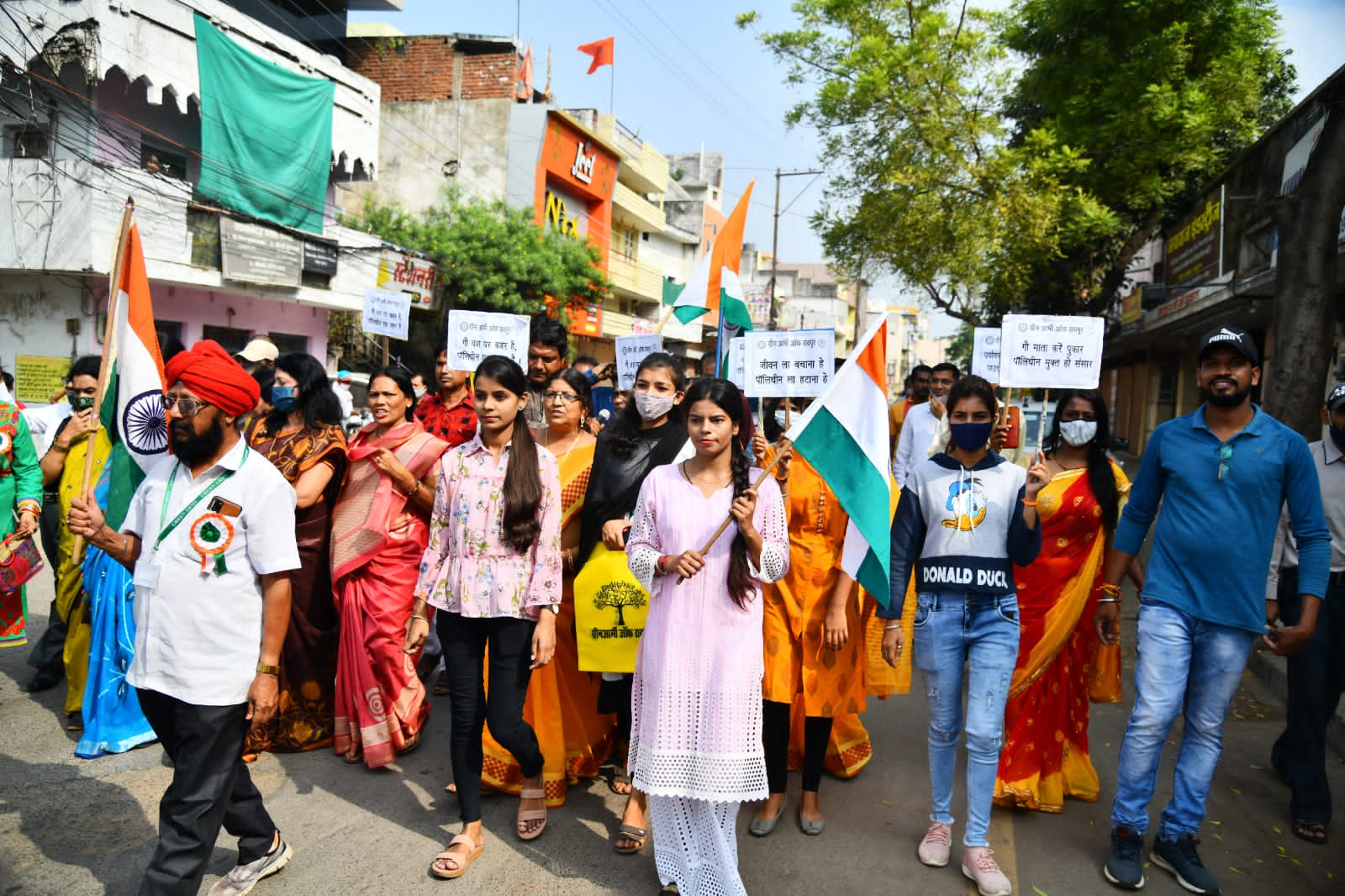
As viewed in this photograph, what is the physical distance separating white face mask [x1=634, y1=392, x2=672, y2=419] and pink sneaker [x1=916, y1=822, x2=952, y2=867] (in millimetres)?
1980

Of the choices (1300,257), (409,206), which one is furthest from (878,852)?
(409,206)

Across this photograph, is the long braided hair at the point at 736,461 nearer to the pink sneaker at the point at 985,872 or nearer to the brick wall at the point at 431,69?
the pink sneaker at the point at 985,872

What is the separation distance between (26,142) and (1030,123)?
51.3 ft

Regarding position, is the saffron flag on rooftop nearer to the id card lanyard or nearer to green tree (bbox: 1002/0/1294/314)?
green tree (bbox: 1002/0/1294/314)

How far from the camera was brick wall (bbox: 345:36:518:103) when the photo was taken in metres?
27.2

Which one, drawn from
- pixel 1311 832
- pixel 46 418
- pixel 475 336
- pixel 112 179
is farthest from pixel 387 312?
pixel 112 179

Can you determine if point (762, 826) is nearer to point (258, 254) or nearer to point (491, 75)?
point (258, 254)

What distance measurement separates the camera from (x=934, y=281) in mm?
15102

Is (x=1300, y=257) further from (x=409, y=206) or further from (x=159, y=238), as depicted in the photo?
(x=409, y=206)

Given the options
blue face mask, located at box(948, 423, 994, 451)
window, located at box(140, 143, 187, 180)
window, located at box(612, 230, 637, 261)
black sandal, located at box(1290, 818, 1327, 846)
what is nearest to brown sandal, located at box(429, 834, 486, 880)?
blue face mask, located at box(948, 423, 994, 451)

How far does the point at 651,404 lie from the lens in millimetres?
4035

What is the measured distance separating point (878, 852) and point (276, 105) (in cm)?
1606

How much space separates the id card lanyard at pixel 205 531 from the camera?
2.73 m

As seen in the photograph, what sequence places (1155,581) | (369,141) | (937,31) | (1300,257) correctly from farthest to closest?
(369,141)
(937,31)
(1300,257)
(1155,581)
